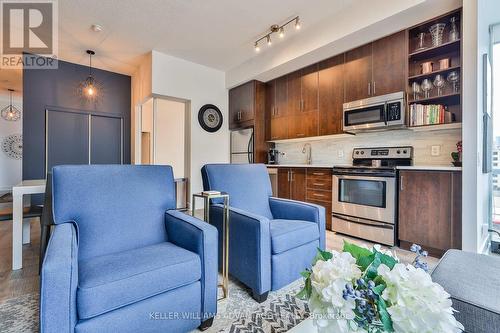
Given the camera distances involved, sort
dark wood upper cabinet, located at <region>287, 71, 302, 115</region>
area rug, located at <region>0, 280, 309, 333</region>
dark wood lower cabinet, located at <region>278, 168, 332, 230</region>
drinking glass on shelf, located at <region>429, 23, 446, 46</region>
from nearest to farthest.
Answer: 1. area rug, located at <region>0, 280, 309, 333</region>
2. drinking glass on shelf, located at <region>429, 23, 446, 46</region>
3. dark wood lower cabinet, located at <region>278, 168, 332, 230</region>
4. dark wood upper cabinet, located at <region>287, 71, 302, 115</region>

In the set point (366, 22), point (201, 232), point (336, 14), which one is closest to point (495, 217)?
point (366, 22)

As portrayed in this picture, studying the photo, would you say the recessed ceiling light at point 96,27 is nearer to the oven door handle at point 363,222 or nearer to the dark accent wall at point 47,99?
the dark accent wall at point 47,99

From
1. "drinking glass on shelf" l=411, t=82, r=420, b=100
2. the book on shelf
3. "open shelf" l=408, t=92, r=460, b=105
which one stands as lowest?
the book on shelf

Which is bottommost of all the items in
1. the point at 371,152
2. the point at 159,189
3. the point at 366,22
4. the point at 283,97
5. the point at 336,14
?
the point at 159,189

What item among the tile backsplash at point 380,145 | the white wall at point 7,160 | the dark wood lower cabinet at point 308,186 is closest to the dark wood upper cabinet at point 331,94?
the tile backsplash at point 380,145

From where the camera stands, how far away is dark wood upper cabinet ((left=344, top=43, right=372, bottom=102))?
10.4ft

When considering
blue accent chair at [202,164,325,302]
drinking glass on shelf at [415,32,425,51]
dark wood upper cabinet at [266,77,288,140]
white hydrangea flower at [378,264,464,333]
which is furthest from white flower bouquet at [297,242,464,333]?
dark wood upper cabinet at [266,77,288,140]

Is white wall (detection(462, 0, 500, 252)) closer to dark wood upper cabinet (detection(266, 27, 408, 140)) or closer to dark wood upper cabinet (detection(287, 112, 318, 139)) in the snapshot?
dark wood upper cabinet (detection(266, 27, 408, 140))

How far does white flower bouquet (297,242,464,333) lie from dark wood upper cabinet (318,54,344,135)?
314 centimetres

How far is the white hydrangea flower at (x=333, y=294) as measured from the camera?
2.00 feet

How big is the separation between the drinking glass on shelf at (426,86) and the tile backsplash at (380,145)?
0.47 metres

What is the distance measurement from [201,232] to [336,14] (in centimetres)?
324

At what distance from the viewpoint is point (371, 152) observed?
132 inches

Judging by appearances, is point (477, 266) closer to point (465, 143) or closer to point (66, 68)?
point (465, 143)
